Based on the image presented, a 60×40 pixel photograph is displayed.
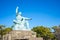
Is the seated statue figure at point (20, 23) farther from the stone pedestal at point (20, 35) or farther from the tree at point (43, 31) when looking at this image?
the tree at point (43, 31)

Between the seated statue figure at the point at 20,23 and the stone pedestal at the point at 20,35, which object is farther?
the seated statue figure at the point at 20,23

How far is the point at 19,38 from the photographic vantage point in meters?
24.8

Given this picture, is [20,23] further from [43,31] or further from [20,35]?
[43,31]

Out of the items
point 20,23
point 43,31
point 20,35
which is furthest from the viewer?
point 43,31

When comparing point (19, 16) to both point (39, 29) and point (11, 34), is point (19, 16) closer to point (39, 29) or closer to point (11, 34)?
point (11, 34)

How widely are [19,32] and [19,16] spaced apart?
302 cm

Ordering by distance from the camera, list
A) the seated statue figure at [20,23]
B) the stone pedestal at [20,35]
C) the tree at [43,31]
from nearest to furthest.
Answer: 1. the stone pedestal at [20,35]
2. the seated statue figure at [20,23]
3. the tree at [43,31]

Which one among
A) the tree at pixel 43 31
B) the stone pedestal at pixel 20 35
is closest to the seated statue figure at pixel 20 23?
the stone pedestal at pixel 20 35

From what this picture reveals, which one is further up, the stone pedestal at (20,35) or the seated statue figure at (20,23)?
the seated statue figure at (20,23)

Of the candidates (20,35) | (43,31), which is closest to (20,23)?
(20,35)

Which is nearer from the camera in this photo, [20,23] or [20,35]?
[20,35]

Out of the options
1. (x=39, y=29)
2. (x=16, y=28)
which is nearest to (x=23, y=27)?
(x=16, y=28)

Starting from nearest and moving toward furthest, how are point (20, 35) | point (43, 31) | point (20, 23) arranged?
point (20, 35) < point (20, 23) < point (43, 31)

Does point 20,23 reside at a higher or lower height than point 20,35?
higher
